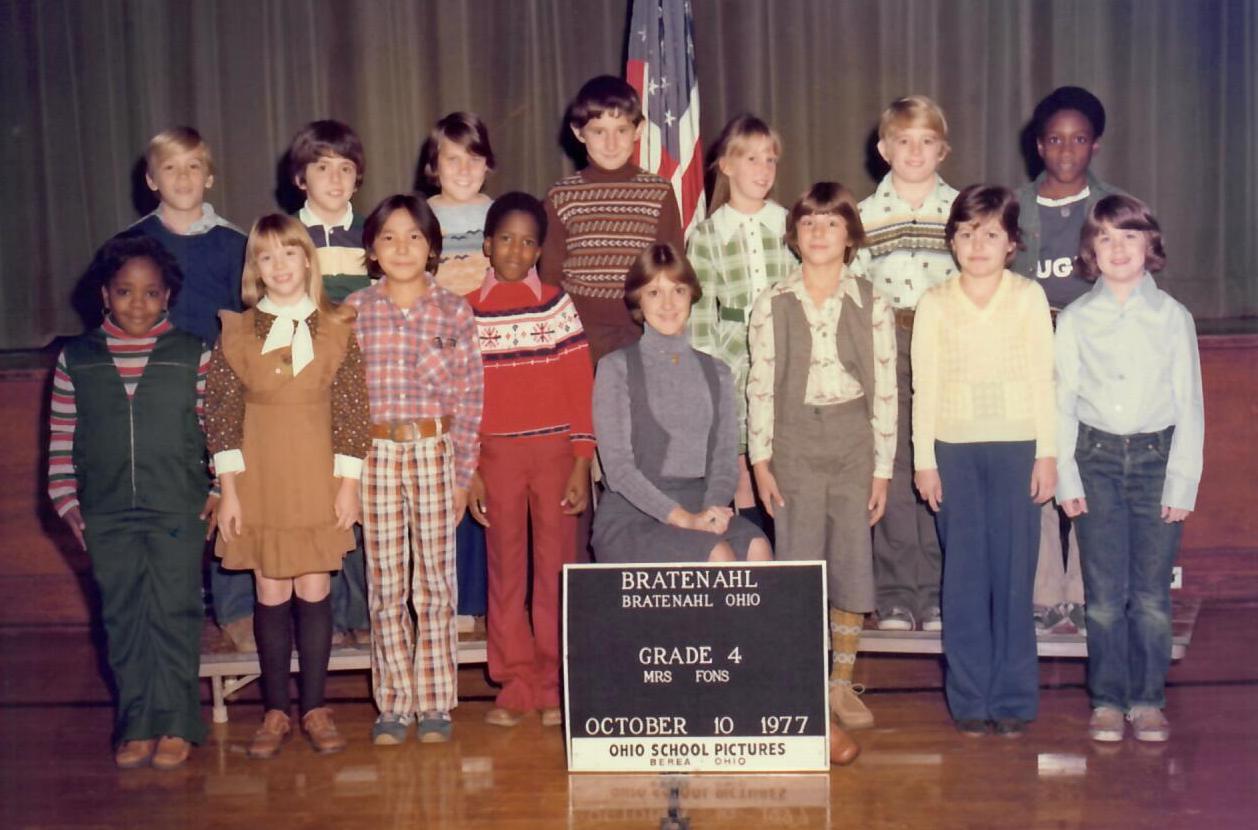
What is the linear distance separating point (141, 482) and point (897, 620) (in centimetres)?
235

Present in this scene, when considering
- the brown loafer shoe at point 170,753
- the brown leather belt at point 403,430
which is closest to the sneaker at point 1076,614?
the brown leather belt at point 403,430

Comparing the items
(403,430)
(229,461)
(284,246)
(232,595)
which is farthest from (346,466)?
(232,595)

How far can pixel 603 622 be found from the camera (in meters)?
3.48

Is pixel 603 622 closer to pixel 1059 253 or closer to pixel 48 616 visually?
pixel 1059 253

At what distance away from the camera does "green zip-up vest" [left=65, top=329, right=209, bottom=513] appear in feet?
11.9

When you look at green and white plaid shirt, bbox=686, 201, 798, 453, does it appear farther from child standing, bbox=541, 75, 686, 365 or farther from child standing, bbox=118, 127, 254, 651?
child standing, bbox=118, 127, 254, 651

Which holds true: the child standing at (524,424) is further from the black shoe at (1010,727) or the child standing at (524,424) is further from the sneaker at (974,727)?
the black shoe at (1010,727)

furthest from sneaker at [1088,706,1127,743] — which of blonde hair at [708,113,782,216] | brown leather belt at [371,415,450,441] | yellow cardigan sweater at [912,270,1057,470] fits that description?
brown leather belt at [371,415,450,441]

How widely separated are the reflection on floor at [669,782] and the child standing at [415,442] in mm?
282

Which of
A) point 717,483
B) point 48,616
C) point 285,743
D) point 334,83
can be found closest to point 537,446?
point 717,483

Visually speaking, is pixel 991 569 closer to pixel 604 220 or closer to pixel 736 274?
pixel 736 274

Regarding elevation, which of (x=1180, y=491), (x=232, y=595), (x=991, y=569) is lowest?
(x=232, y=595)

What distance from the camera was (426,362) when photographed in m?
3.68

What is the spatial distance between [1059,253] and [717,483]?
1341mm
